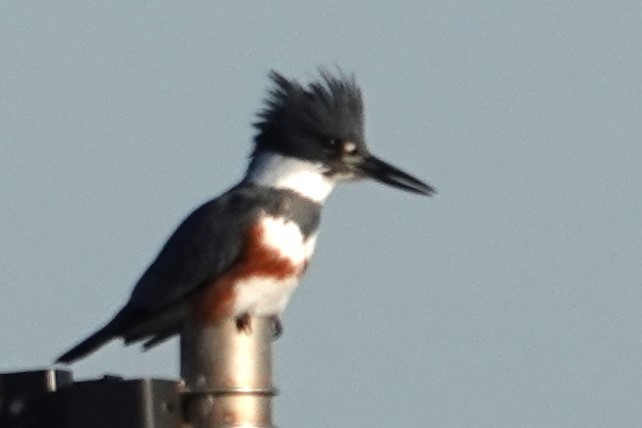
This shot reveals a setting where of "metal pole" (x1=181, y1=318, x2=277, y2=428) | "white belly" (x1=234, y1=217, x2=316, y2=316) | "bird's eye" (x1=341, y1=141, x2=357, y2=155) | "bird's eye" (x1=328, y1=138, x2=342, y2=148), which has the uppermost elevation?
"bird's eye" (x1=328, y1=138, x2=342, y2=148)

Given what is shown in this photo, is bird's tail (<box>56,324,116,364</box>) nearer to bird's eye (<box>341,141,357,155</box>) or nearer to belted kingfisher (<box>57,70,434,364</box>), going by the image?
belted kingfisher (<box>57,70,434,364</box>)

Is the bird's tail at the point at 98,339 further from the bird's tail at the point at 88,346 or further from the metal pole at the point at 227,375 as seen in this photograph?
the metal pole at the point at 227,375

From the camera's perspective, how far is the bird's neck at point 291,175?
21.4ft

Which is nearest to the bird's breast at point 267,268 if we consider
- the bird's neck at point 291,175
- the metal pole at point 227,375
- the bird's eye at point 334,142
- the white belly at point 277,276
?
the white belly at point 277,276

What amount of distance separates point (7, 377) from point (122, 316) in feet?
8.49

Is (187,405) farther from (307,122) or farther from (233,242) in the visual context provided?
(307,122)

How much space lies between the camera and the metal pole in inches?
140

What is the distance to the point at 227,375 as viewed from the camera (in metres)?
3.70

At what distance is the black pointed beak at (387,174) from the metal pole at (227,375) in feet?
9.41

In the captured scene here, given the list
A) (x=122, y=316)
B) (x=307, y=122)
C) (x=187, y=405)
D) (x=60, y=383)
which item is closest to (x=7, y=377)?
(x=60, y=383)

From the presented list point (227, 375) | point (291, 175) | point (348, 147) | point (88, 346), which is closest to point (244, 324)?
point (227, 375)

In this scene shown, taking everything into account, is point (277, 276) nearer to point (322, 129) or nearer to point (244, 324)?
point (322, 129)

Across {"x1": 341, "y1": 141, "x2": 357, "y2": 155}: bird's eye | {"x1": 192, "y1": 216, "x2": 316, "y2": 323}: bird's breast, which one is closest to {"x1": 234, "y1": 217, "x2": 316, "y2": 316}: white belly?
{"x1": 192, "y1": 216, "x2": 316, "y2": 323}: bird's breast

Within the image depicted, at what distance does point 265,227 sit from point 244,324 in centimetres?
220
